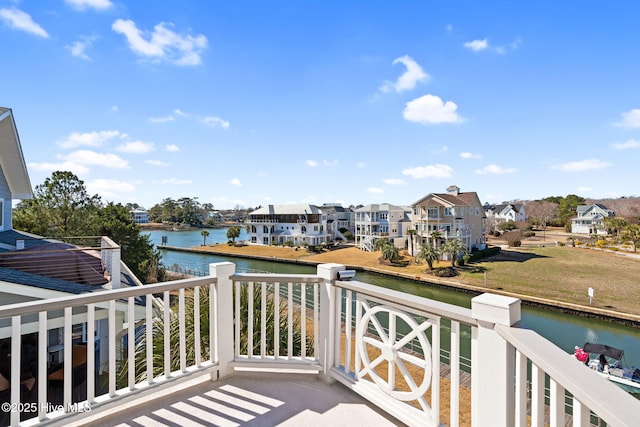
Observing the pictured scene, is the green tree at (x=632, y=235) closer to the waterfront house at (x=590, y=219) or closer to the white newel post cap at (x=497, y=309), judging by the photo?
the waterfront house at (x=590, y=219)

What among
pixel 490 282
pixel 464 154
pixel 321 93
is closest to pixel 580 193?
pixel 464 154

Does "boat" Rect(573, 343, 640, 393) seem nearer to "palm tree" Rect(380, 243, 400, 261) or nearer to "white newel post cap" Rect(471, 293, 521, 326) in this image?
"white newel post cap" Rect(471, 293, 521, 326)

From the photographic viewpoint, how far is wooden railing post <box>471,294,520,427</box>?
1.23 meters

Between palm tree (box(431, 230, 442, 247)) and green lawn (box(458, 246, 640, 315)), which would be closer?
green lawn (box(458, 246, 640, 315))

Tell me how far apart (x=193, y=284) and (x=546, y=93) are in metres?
14.6

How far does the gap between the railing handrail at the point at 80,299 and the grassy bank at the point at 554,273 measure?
17.1 m

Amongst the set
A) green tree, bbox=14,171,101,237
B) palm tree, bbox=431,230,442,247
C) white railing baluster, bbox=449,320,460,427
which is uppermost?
green tree, bbox=14,171,101,237

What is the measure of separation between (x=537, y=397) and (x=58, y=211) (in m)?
16.2

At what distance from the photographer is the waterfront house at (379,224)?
29.0 meters

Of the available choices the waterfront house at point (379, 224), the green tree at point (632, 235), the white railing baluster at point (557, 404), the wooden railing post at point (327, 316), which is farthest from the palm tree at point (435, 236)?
the white railing baluster at point (557, 404)

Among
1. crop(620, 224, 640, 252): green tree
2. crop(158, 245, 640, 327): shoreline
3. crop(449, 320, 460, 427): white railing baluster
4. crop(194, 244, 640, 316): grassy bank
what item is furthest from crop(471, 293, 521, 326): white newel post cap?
crop(620, 224, 640, 252): green tree

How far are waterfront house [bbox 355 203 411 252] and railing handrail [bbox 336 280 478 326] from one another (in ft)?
89.0

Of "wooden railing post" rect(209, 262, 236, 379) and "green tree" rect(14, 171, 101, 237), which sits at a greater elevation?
"green tree" rect(14, 171, 101, 237)

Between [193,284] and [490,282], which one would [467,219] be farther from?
[193,284]
